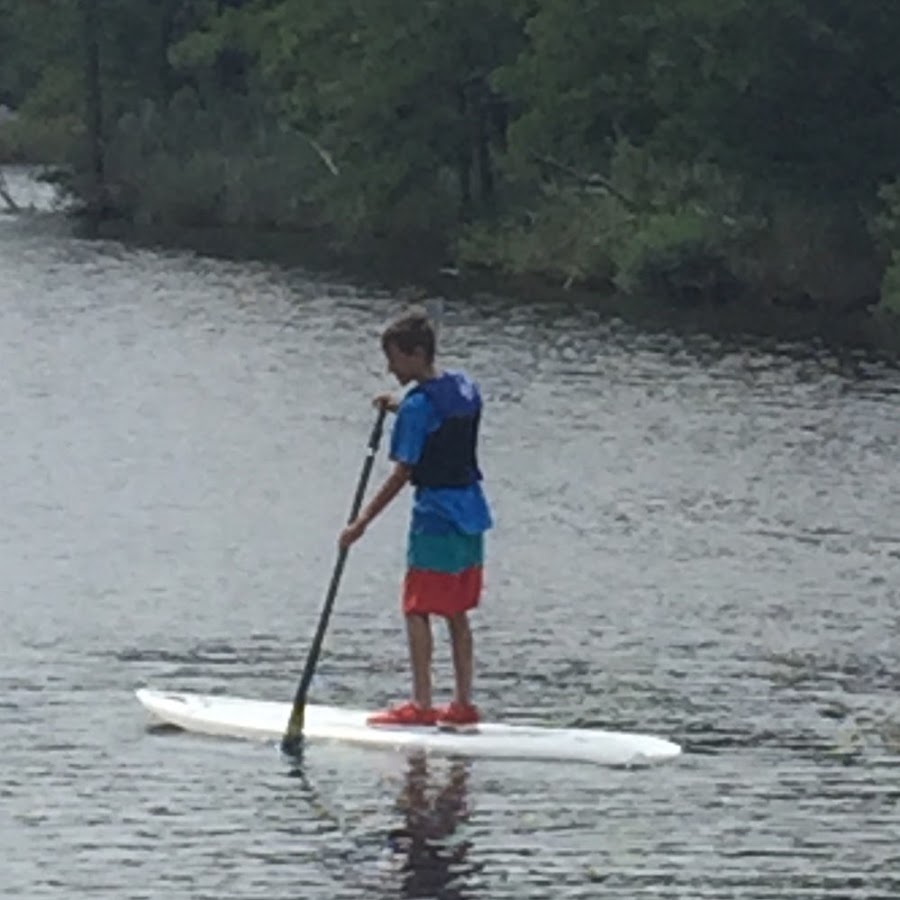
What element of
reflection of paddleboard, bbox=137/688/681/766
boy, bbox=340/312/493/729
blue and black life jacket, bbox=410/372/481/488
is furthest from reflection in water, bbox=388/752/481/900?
blue and black life jacket, bbox=410/372/481/488

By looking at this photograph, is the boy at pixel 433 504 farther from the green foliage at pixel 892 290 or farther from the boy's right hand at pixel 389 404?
the green foliage at pixel 892 290

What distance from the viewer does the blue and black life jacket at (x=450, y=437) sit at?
11.6 metres

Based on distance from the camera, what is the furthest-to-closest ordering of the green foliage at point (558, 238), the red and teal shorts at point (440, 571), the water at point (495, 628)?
the green foliage at point (558, 238) < the red and teal shorts at point (440, 571) < the water at point (495, 628)

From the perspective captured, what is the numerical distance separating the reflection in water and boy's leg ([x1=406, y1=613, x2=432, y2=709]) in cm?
31

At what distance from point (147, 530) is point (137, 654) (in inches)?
183

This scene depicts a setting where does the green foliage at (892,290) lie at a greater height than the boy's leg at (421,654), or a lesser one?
lesser

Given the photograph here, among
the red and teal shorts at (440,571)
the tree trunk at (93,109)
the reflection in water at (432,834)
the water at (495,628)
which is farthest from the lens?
the tree trunk at (93,109)

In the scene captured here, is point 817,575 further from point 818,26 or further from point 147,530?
point 818,26

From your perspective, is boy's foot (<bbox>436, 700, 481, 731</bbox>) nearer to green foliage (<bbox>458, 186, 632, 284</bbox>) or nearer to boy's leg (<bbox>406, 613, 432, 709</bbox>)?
boy's leg (<bbox>406, 613, 432, 709</bbox>)

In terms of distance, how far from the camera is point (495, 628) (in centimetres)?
1517

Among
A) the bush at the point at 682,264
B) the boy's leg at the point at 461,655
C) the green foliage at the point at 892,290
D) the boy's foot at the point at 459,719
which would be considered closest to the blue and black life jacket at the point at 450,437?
the boy's leg at the point at 461,655

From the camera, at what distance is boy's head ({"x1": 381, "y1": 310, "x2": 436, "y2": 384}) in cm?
1150

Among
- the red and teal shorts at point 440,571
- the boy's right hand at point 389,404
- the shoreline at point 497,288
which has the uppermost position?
the boy's right hand at point 389,404

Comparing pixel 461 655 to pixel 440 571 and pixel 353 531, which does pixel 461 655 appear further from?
pixel 353 531
